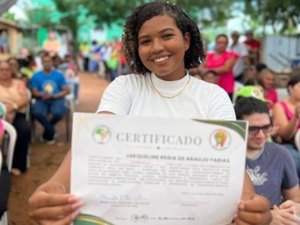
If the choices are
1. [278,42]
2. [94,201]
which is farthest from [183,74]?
[278,42]

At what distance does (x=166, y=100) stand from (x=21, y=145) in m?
5.10

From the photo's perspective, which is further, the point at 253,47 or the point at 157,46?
the point at 253,47

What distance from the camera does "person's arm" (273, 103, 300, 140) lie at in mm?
3971

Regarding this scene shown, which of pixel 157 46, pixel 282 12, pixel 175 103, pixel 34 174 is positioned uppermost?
pixel 282 12

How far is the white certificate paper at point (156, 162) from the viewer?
144 cm

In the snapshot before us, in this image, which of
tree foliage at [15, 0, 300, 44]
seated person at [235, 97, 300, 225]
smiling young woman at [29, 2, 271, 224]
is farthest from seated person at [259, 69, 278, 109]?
smiling young woman at [29, 2, 271, 224]

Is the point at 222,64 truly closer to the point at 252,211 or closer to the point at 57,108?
the point at 57,108

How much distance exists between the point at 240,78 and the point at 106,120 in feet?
27.4

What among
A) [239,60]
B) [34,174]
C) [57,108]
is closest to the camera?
[34,174]

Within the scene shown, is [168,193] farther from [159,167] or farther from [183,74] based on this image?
[183,74]

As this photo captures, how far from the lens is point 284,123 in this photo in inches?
162

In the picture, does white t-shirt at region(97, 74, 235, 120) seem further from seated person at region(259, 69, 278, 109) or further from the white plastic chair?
seated person at region(259, 69, 278, 109)

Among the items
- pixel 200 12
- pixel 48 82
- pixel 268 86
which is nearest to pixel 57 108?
pixel 48 82

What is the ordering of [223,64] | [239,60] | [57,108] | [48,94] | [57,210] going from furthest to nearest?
[239,60], [57,108], [48,94], [223,64], [57,210]
